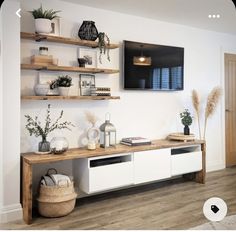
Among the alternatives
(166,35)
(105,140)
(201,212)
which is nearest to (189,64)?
(166,35)

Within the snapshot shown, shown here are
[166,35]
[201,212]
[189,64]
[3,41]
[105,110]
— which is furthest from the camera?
[189,64]

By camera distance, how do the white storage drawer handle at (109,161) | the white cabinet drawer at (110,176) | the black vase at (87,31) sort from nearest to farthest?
the white cabinet drawer at (110,176)
the white storage drawer handle at (109,161)
the black vase at (87,31)

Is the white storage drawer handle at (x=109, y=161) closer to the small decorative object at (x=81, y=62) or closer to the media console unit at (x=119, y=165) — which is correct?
the media console unit at (x=119, y=165)

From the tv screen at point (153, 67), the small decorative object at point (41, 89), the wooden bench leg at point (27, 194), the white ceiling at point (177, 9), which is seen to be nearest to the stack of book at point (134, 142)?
the tv screen at point (153, 67)

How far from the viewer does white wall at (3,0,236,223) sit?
9.70ft

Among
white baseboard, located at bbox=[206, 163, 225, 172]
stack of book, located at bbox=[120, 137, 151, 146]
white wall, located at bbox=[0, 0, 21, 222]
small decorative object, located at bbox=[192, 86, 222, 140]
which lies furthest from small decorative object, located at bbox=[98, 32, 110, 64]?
white baseboard, located at bbox=[206, 163, 225, 172]

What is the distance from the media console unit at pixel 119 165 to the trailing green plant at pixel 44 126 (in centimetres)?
24

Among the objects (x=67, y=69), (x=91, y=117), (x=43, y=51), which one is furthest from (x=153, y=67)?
(x=43, y=51)

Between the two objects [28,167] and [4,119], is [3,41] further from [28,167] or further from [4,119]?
[28,167]

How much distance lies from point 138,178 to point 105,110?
3.06 feet

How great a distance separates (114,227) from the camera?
2512 millimetres

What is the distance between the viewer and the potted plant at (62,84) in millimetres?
3004

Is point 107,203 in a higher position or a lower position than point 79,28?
lower

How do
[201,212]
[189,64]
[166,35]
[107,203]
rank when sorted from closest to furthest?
1. [201,212]
2. [107,203]
3. [166,35]
4. [189,64]
